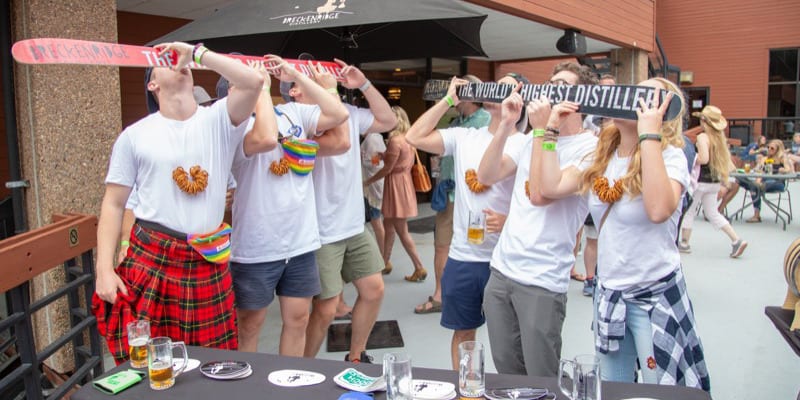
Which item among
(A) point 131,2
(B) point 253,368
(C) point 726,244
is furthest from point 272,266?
(C) point 726,244

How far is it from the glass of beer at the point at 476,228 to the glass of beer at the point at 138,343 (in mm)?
1488

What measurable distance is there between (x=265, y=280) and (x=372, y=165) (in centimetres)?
271

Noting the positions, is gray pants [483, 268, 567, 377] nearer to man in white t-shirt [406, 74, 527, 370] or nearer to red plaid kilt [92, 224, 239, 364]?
man in white t-shirt [406, 74, 527, 370]

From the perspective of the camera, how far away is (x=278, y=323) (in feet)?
14.9

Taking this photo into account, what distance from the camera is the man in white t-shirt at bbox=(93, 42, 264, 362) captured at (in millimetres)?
2291

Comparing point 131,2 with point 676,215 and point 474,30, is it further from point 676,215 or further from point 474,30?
point 676,215

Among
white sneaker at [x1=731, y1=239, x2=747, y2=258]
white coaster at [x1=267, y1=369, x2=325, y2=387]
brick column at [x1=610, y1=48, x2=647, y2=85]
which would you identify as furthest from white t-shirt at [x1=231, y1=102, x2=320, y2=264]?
brick column at [x1=610, y1=48, x2=647, y2=85]

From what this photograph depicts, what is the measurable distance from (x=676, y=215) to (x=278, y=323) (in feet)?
10.5

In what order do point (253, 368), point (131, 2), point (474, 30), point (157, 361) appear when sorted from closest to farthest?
point (157, 361)
point (253, 368)
point (474, 30)
point (131, 2)

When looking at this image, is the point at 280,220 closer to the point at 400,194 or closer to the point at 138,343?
the point at 138,343

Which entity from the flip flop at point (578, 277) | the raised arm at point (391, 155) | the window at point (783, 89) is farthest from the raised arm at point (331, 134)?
the window at point (783, 89)

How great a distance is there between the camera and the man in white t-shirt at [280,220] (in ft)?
9.07

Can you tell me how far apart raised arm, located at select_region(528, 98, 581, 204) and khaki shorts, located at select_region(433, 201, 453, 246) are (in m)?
2.30

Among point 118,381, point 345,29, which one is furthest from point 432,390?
point 345,29
